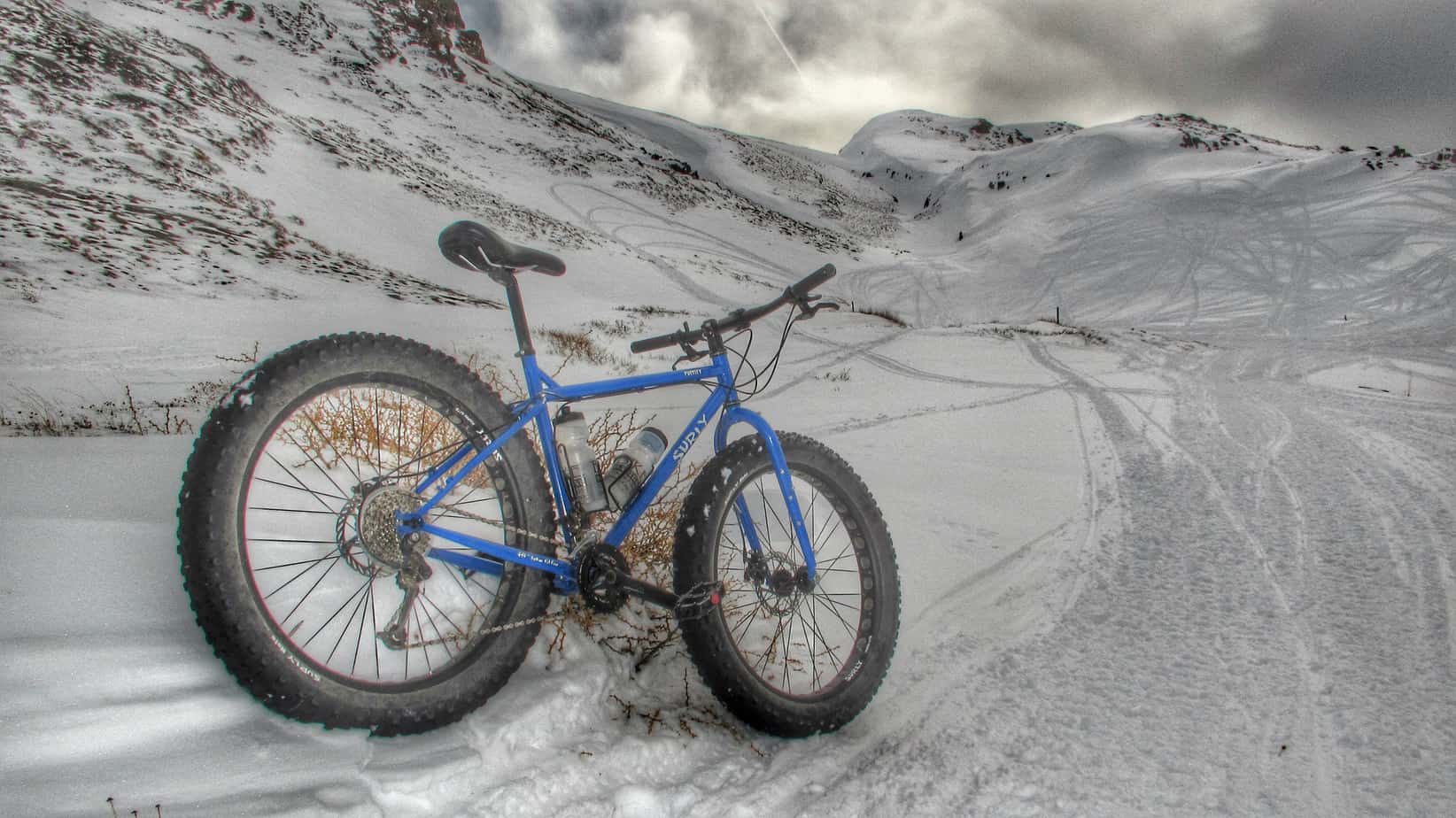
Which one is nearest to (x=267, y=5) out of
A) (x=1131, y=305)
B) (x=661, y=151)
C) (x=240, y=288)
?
(x=661, y=151)

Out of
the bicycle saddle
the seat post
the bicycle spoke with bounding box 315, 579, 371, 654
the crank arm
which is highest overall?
the bicycle saddle

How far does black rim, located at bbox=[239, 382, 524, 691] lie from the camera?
1968 mm

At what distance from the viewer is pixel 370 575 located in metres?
2.05

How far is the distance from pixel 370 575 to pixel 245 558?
39cm

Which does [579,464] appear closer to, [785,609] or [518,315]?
[518,315]

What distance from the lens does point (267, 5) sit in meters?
41.3

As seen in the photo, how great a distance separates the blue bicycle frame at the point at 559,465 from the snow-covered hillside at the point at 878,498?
0.45 metres

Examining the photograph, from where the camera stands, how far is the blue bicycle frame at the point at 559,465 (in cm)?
208

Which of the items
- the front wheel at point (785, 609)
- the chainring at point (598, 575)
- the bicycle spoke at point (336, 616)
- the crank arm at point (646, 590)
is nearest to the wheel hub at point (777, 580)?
the front wheel at point (785, 609)

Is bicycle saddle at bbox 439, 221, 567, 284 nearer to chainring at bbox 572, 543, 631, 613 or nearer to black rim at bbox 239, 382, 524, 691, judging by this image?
black rim at bbox 239, 382, 524, 691

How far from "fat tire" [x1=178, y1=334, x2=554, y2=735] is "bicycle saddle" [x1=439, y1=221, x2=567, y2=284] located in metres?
0.33

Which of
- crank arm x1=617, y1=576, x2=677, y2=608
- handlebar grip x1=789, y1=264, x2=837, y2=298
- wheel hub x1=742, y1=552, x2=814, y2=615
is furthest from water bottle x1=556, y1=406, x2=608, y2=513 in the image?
handlebar grip x1=789, y1=264, x2=837, y2=298

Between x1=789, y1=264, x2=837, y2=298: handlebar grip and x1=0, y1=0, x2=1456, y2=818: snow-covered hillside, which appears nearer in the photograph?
x1=0, y1=0, x2=1456, y2=818: snow-covered hillside

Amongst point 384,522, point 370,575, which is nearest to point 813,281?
point 384,522
